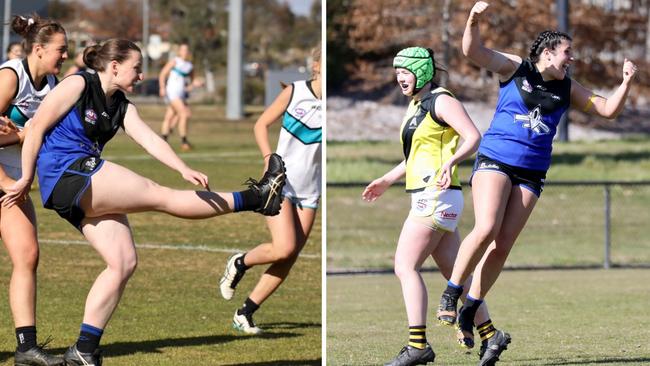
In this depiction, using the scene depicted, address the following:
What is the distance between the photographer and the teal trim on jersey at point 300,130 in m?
8.93

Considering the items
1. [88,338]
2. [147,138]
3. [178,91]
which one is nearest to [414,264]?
[147,138]

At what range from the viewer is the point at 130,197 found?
6527 mm

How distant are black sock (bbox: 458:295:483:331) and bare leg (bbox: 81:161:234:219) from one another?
1676mm

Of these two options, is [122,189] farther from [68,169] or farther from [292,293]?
[292,293]

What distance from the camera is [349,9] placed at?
34.0 metres

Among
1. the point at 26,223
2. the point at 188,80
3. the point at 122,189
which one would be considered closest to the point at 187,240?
the point at 26,223

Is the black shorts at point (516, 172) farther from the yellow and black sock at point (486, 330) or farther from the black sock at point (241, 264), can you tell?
the black sock at point (241, 264)

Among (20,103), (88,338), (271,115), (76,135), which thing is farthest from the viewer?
(271,115)

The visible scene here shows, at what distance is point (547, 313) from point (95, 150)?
592 cm

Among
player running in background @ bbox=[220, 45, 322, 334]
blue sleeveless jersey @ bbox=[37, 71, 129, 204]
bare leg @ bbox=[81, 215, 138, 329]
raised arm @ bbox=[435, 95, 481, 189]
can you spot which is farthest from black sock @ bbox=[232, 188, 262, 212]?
player running in background @ bbox=[220, 45, 322, 334]

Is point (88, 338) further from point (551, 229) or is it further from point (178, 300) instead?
point (551, 229)

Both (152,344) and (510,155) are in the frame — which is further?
(152,344)

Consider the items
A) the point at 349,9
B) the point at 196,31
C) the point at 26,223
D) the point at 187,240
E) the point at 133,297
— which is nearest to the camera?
the point at 26,223

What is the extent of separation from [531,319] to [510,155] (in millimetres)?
3827
